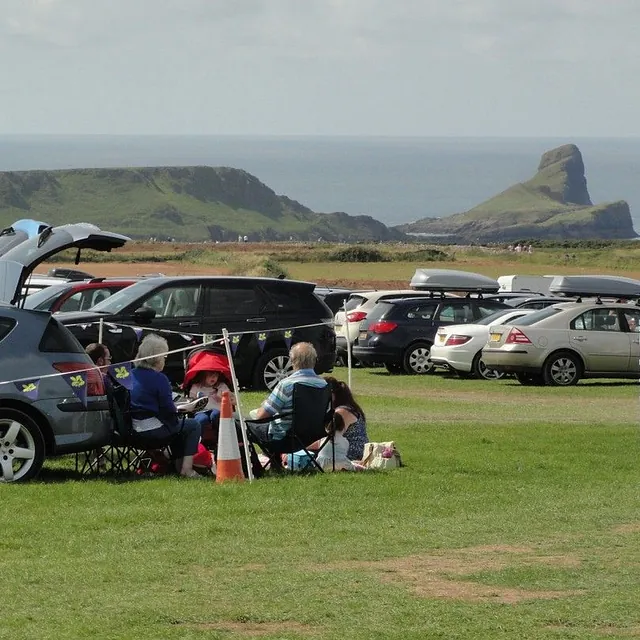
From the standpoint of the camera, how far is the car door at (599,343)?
1021 inches

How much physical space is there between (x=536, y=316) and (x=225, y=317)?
6003mm

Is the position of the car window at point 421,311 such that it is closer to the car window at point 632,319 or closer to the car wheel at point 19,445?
the car window at point 632,319

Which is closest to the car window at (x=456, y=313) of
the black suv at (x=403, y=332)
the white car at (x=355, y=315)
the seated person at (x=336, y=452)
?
the black suv at (x=403, y=332)

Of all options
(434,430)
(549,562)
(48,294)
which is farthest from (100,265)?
(549,562)

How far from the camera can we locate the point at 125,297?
22969 millimetres

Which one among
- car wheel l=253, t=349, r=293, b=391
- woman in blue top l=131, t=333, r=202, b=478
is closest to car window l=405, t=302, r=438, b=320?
car wheel l=253, t=349, r=293, b=391

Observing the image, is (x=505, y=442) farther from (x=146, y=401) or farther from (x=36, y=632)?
(x=36, y=632)

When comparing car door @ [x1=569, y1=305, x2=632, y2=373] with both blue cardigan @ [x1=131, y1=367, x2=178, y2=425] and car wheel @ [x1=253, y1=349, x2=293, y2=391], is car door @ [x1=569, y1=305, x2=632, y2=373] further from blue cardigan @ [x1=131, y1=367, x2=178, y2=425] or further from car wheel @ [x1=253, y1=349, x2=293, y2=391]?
blue cardigan @ [x1=131, y1=367, x2=178, y2=425]

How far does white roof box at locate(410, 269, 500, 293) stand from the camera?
3263 centimetres

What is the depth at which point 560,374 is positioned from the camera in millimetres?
25938

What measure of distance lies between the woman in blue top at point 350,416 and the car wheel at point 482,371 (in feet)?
44.9

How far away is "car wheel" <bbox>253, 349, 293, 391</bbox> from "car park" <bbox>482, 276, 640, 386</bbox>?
4.68 metres

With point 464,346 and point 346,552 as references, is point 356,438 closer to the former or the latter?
point 346,552

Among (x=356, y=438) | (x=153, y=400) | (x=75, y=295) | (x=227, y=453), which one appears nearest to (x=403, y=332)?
(x=75, y=295)
